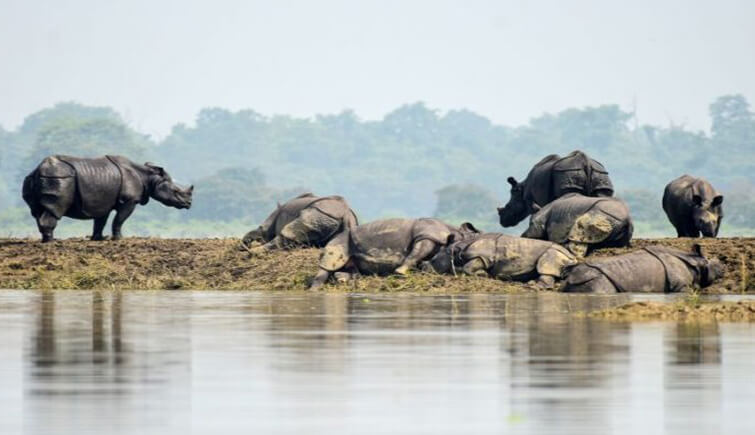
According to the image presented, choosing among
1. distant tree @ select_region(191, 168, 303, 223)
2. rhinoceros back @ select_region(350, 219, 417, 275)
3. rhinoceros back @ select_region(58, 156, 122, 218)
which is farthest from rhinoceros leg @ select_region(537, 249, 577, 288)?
distant tree @ select_region(191, 168, 303, 223)

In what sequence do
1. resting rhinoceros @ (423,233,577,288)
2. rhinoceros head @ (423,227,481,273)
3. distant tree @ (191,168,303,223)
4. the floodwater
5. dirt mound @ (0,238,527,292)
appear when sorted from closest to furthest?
the floodwater → resting rhinoceros @ (423,233,577,288) → dirt mound @ (0,238,527,292) → rhinoceros head @ (423,227,481,273) → distant tree @ (191,168,303,223)

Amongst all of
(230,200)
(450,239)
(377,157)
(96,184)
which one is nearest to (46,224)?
(96,184)

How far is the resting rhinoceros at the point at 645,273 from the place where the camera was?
81.1 feet

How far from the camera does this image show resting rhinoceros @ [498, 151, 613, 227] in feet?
106

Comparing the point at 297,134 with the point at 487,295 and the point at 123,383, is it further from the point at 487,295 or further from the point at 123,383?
the point at 123,383

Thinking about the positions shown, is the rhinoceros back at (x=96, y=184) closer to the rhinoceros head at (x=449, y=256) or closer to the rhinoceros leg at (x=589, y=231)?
the rhinoceros head at (x=449, y=256)

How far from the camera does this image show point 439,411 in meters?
10.1

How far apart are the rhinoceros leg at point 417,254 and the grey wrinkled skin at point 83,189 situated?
854 cm

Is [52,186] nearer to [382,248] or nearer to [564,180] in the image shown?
[382,248]

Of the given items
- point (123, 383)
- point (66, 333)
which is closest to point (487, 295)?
point (66, 333)

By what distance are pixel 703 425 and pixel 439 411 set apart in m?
1.51

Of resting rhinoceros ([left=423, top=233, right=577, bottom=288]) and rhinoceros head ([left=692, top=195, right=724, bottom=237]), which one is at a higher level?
rhinoceros head ([left=692, top=195, right=724, bottom=237])

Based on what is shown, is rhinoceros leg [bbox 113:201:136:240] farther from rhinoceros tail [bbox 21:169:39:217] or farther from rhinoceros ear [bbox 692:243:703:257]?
rhinoceros ear [bbox 692:243:703:257]

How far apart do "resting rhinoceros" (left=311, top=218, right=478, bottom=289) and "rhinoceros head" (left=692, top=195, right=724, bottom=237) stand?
6783 millimetres
